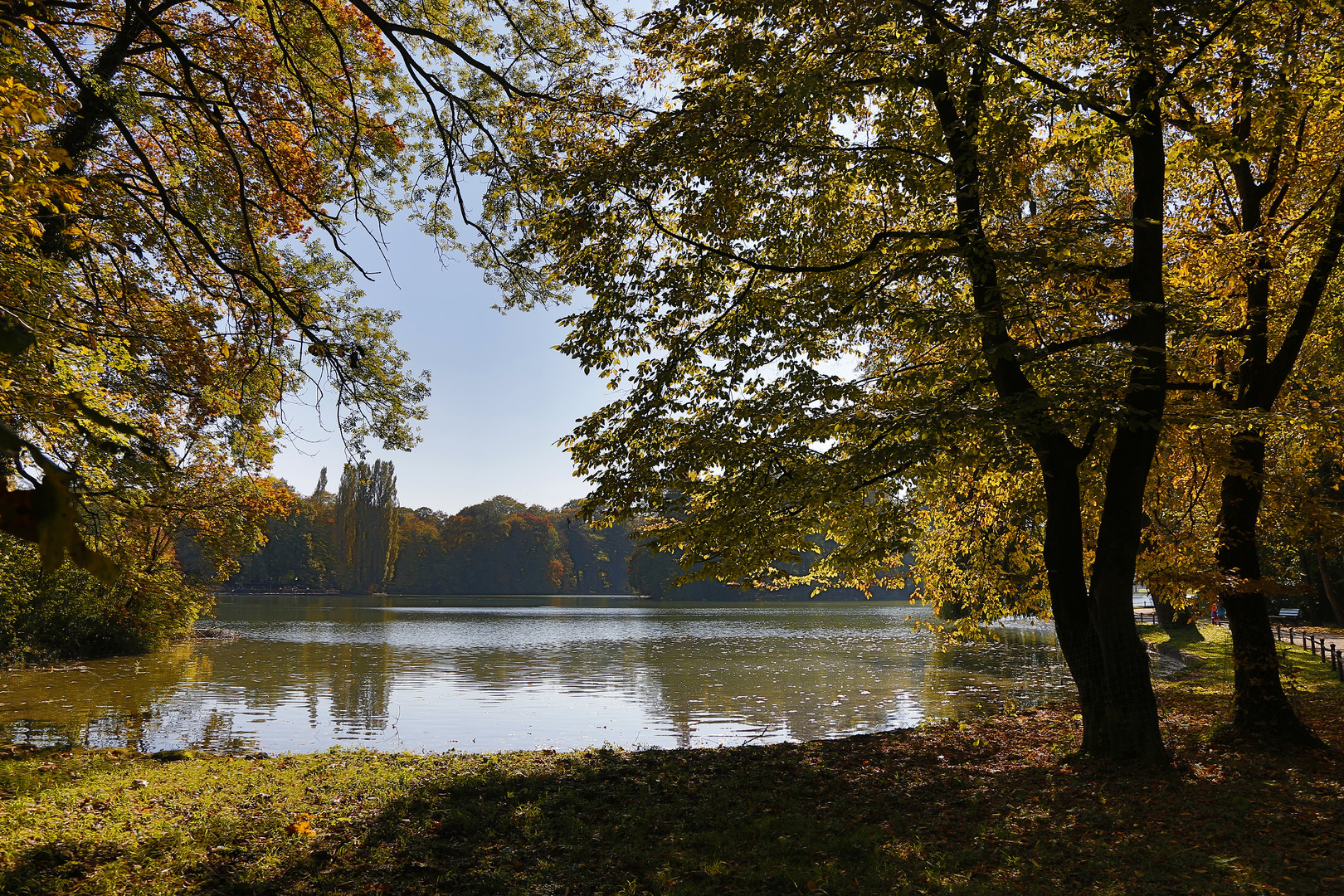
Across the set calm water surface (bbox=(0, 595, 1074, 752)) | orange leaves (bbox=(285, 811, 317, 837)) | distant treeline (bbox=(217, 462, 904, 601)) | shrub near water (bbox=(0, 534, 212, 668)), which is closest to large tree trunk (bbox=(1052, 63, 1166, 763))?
calm water surface (bbox=(0, 595, 1074, 752))

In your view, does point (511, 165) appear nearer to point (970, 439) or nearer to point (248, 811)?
point (970, 439)

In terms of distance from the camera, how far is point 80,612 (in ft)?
72.1

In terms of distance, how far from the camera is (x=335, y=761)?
9789 millimetres

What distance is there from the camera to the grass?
Answer: 5453 millimetres

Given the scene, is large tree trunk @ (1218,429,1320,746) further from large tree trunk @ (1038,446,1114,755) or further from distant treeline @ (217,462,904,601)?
distant treeline @ (217,462,904,601)

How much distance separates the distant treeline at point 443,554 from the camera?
83125 mm

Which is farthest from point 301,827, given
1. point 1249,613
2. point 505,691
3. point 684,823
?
point 505,691

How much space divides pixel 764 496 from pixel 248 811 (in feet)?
19.2

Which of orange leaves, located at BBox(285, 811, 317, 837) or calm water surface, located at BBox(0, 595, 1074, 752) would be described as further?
calm water surface, located at BBox(0, 595, 1074, 752)

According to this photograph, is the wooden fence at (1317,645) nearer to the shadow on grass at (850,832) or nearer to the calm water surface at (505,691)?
the calm water surface at (505,691)

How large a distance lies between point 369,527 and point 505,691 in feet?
236

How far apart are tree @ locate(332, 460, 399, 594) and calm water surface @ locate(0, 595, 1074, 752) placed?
45.5m

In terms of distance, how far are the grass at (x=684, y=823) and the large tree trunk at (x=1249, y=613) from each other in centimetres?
49

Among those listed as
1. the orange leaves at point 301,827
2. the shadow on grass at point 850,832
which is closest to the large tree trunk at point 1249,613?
the shadow on grass at point 850,832
